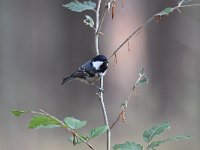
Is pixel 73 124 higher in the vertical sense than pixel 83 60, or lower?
higher

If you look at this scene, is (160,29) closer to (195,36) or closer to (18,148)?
(195,36)

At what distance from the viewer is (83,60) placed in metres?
5.70

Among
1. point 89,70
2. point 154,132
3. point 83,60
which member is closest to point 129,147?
point 154,132

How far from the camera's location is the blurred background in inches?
227

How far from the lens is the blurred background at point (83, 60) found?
5.77m

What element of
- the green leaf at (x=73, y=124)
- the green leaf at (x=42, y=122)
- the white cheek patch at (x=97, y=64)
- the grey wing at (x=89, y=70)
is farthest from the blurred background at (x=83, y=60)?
the green leaf at (x=42, y=122)

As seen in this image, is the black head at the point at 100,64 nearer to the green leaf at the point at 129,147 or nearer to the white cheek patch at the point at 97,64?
the white cheek patch at the point at 97,64

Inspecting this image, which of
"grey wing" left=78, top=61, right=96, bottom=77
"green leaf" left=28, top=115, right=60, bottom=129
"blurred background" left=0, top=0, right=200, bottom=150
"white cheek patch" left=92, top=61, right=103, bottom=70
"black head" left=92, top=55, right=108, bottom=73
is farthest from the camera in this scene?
"blurred background" left=0, top=0, right=200, bottom=150

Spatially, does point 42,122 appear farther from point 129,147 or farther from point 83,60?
point 83,60

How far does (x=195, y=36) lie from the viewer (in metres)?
5.89

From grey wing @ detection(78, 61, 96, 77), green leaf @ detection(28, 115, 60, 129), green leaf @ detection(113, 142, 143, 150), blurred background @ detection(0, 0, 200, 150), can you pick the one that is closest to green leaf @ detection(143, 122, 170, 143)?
green leaf @ detection(113, 142, 143, 150)

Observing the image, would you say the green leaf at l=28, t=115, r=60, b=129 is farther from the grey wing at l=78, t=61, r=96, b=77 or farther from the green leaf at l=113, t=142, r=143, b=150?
the grey wing at l=78, t=61, r=96, b=77

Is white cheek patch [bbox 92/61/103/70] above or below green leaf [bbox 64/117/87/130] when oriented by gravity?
below

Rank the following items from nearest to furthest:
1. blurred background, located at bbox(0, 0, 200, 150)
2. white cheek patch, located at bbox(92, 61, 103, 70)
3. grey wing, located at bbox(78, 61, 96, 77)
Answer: white cheek patch, located at bbox(92, 61, 103, 70) → grey wing, located at bbox(78, 61, 96, 77) → blurred background, located at bbox(0, 0, 200, 150)
